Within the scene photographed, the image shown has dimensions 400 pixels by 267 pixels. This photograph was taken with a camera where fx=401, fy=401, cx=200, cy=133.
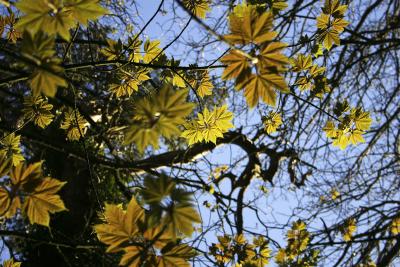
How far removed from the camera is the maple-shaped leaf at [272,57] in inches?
38.2

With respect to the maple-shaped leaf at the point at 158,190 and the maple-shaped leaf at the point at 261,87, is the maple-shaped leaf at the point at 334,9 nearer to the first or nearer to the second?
the maple-shaped leaf at the point at 261,87

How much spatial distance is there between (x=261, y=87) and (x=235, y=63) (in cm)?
9

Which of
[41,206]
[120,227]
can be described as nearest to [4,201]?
[41,206]

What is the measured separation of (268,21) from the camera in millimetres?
958

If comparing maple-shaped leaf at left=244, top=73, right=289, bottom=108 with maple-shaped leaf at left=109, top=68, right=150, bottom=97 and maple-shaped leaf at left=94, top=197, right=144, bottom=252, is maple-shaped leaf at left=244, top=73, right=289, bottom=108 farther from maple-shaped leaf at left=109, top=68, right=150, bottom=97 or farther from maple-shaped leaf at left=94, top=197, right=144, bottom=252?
maple-shaped leaf at left=109, top=68, right=150, bottom=97

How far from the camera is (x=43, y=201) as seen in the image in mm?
1039

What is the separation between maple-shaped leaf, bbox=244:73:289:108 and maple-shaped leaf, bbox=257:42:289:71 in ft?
0.08

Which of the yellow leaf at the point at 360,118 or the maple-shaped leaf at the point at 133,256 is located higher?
the yellow leaf at the point at 360,118

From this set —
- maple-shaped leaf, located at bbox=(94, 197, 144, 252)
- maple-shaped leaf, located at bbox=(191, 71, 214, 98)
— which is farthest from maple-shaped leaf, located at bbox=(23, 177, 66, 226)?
maple-shaped leaf, located at bbox=(191, 71, 214, 98)

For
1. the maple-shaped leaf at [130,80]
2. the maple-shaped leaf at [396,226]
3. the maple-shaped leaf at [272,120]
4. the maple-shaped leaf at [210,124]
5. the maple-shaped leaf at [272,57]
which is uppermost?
the maple-shaped leaf at [396,226]

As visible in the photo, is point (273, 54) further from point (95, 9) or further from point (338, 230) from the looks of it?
point (338, 230)

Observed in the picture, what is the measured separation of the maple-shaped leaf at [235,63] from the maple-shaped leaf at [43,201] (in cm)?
51

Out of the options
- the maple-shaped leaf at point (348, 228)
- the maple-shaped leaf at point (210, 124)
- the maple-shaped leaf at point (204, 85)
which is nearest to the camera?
the maple-shaped leaf at point (210, 124)

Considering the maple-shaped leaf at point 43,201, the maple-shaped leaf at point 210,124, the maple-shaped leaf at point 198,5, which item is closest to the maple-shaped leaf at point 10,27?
the maple-shaped leaf at point 198,5
